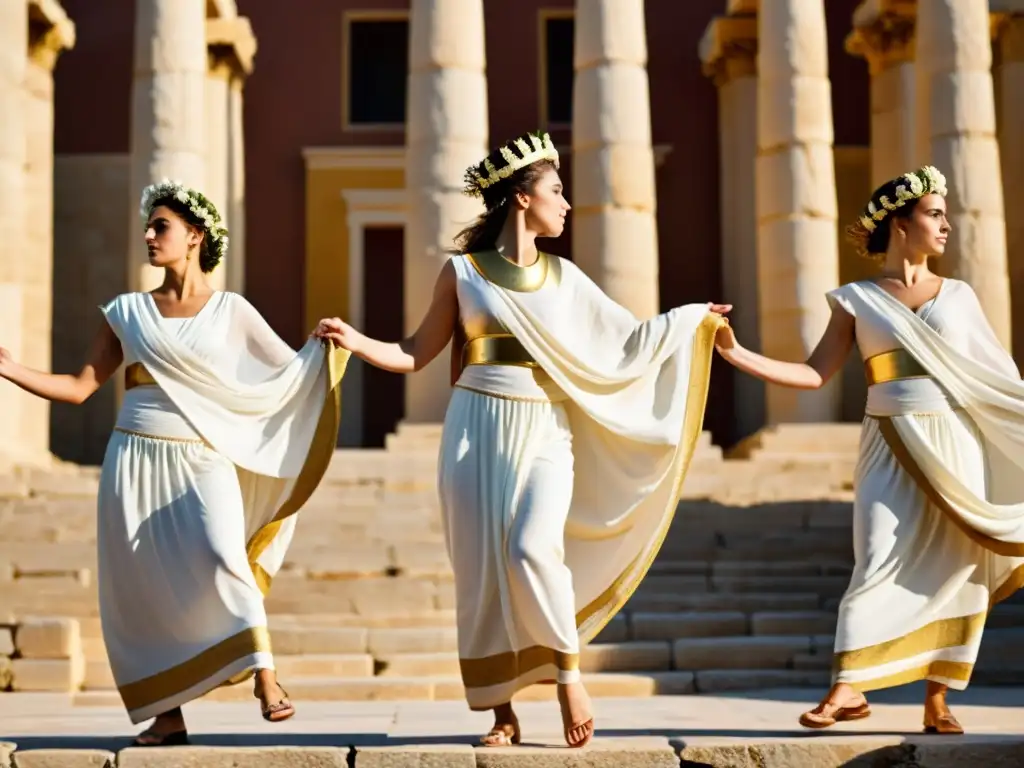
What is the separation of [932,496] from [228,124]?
69.5ft

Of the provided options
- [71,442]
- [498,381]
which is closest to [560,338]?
[498,381]

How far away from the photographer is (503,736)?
28.7 feet

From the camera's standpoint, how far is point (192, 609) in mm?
8969

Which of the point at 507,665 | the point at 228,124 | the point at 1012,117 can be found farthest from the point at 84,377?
the point at 1012,117

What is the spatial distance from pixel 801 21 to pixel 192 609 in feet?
61.5

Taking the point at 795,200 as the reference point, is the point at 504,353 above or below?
below

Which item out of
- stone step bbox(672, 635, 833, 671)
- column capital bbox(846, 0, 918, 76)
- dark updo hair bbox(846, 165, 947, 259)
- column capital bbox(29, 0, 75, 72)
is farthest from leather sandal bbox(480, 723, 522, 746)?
column capital bbox(846, 0, 918, 76)

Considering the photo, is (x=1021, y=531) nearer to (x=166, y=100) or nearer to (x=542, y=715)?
(x=542, y=715)

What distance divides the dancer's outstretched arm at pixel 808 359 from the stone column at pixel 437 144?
14366mm

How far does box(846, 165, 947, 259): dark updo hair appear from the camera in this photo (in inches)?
388

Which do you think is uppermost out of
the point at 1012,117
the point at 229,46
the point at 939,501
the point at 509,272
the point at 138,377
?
the point at 229,46

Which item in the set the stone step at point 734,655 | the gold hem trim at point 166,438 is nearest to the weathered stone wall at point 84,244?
the stone step at point 734,655

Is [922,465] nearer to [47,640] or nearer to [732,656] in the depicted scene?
[732,656]

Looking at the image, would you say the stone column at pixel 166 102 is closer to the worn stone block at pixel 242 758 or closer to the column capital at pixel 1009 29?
the column capital at pixel 1009 29
